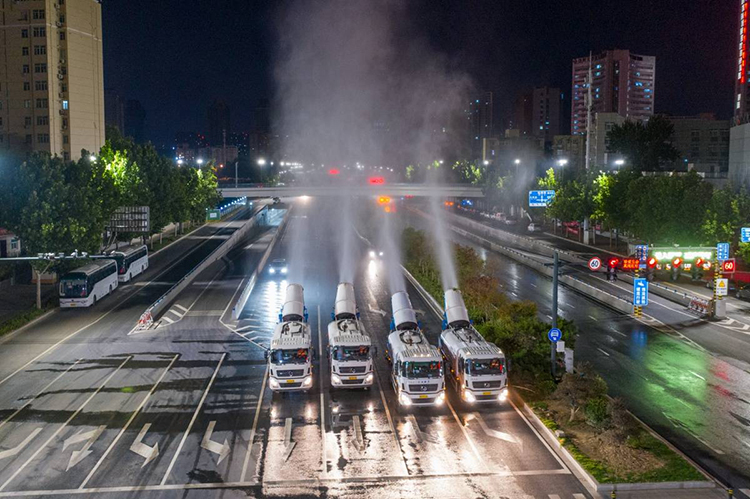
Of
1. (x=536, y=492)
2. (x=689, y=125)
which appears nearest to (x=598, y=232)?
(x=689, y=125)

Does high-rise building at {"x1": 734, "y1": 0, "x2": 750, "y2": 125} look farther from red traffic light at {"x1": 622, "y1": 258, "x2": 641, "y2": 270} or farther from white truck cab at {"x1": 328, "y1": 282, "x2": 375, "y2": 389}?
white truck cab at {"x1": 328, "y1": 282, "x2": 375, "y2": 389}

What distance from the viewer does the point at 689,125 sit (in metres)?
145

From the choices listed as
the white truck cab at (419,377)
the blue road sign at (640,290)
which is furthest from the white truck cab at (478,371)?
the blue road sign at (640,290)

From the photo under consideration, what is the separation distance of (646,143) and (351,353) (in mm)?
96779

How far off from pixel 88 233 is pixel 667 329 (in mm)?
41581

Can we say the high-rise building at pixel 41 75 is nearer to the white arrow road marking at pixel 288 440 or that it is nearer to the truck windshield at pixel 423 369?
the white arrow road marking at pixel 288 440

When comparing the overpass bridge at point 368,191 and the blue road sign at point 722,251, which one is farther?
the overpass bridge at point 368,191

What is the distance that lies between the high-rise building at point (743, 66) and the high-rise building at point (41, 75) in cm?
8995

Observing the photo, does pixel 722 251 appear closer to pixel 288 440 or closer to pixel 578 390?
pixel 578 390

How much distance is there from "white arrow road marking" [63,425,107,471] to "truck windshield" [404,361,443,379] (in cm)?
1121

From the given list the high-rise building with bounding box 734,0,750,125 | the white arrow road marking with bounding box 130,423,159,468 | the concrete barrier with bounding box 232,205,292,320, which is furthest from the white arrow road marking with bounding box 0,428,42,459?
the high-rise building with bounding box 734,0,750,125

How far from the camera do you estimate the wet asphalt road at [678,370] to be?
2348 cm

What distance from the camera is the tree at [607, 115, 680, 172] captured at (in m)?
111

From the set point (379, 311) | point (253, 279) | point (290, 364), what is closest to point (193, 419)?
point (290, 364)
